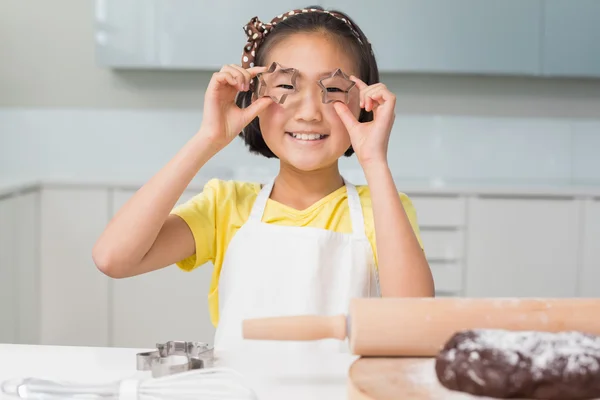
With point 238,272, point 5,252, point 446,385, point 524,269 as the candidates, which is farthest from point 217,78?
point 524,269

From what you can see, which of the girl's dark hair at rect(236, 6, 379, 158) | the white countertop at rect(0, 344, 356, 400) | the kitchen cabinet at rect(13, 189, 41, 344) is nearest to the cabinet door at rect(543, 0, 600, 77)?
the girl's dark hair at rect(236, 6, 379, 158)

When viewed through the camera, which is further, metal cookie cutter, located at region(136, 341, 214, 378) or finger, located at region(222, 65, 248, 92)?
finger, located at region(222, 65, 248, 92)

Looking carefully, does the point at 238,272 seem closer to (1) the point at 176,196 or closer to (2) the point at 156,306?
(1) the point at 176,196

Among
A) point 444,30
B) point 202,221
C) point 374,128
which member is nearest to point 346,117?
point 374,128

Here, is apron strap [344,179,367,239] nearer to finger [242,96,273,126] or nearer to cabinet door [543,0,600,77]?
finger [242,96,273,126]

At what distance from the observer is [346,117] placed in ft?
4.00

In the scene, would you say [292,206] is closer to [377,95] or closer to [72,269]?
[377,95]

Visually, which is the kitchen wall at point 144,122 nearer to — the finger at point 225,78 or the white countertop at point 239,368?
the finger at point 225,78

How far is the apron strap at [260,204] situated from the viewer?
51.5 inches

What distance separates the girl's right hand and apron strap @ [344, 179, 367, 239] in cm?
23

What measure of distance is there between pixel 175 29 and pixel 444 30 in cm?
103

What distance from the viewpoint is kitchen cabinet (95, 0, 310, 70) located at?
298cm

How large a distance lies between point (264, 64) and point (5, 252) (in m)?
1.57

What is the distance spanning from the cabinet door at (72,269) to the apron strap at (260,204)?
150 cm
